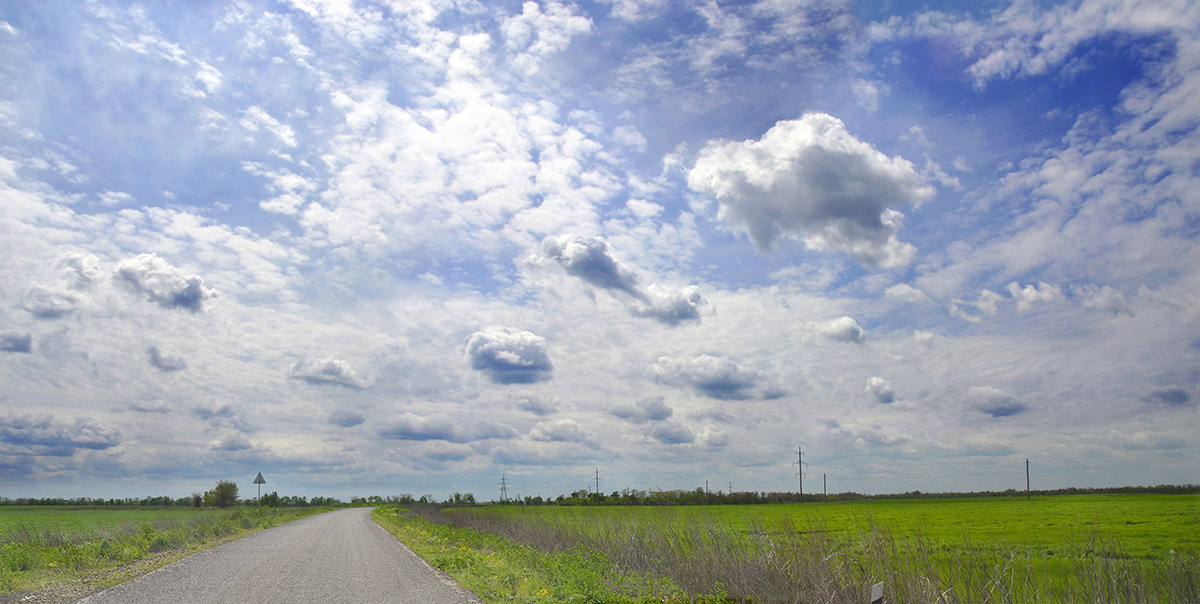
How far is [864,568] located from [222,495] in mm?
110104

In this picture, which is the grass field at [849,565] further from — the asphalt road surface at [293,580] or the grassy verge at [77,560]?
the grassy verge at [77,560]

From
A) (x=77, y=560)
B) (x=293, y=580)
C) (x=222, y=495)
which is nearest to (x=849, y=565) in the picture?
(x=293, y=580)

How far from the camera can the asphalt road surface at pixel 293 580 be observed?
12406 mm

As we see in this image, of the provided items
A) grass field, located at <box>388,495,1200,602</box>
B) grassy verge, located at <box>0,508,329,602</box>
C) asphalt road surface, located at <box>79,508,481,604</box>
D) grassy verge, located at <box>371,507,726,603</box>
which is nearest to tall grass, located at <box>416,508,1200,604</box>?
grass field, located at <box>388,495,1200,602</box>

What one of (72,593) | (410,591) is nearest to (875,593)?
(410,591)

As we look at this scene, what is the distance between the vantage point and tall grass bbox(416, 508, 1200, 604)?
963cm

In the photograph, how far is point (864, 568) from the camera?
37.8 feet

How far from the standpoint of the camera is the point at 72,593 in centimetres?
1271

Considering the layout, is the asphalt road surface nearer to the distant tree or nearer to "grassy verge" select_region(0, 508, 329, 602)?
"grassy verge" select_region(0, 508, 329, 602)

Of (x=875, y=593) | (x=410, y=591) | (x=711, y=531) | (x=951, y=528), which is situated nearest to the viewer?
(x=875, y=593)

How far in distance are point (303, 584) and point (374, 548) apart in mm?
10489

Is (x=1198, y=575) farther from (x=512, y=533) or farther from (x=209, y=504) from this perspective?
(x=209, y=504)

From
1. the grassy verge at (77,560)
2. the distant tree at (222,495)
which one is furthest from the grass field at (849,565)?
the distant tree at (222,495)

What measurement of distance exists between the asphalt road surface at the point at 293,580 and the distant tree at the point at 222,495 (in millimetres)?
90552
